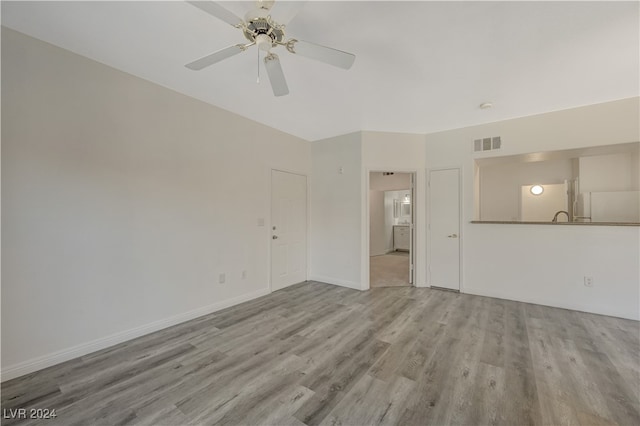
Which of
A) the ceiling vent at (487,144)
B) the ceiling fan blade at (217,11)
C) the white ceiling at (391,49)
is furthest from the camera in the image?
the ceiling vent at (487,144)

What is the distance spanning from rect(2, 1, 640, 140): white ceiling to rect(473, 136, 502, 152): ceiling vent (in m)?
0.53

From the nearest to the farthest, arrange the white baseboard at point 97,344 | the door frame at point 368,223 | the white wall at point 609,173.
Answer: the white baseboard at point 97,344
the white wall at point 609,173
the door frame at point 368,223

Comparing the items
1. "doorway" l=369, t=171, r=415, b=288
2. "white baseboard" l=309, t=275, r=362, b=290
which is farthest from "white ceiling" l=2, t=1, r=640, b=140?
"white baseboard" l=309, t=275, r=362, b=290

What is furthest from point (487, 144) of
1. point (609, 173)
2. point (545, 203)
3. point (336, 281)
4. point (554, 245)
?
point (336, 281)

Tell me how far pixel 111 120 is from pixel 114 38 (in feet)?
2.48

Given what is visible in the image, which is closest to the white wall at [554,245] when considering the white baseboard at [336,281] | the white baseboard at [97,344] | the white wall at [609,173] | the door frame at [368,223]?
the door frame at [368,223]

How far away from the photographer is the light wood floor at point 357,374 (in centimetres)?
168

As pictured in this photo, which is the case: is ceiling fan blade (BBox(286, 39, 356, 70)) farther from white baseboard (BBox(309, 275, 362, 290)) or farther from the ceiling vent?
white baseboard (BBox(309, 275, 362, 290))

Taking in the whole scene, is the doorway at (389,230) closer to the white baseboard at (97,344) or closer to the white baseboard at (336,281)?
the white baseboard at (336,281)

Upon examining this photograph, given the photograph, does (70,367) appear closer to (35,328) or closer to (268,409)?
(35,328)

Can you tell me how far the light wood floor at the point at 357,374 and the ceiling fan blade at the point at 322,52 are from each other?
7.79 feet

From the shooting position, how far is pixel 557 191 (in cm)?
521

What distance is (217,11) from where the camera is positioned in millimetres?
1470

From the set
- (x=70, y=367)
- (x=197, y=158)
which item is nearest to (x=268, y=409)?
(x=70, y=367)
